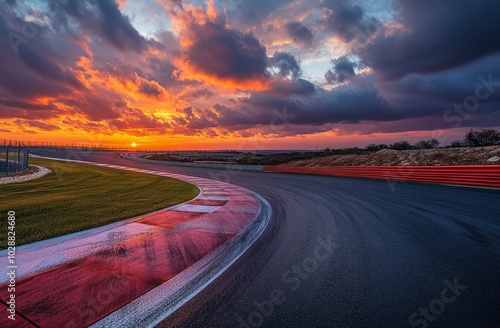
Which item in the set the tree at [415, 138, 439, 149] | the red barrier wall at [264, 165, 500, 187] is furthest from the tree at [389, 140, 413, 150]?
the red barrier wall at [264, 165, 500, 187]

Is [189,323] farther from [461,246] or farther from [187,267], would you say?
[461,246]

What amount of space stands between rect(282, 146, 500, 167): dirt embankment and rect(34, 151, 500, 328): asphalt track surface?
12307 millimetres

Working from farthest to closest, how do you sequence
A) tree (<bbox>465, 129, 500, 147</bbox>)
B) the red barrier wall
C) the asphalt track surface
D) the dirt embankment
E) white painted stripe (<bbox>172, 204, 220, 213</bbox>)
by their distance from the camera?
tree (<bbox>465, 129, 500, 147</bbox>) < the dirt embankment < the red barrier wall < white painted stripe (<bbox>172, 204, 220, 213</bbox>) < the asphalt track surface

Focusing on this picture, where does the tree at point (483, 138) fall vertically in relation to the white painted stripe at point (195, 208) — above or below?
above

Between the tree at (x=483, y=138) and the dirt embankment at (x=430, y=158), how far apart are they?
12.8m

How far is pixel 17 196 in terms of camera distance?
7754mm

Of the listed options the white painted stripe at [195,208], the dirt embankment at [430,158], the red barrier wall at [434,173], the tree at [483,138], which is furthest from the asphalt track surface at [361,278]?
the tree at [483,138]

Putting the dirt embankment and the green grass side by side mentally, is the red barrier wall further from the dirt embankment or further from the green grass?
the green grass

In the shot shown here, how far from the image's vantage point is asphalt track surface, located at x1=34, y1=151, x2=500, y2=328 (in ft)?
7.40

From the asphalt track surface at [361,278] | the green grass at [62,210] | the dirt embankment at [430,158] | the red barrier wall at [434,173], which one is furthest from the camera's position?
the dirt embankment at [430,158]

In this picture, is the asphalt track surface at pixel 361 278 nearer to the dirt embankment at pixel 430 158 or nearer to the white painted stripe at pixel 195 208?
the white painted stripe at pixel 195 208

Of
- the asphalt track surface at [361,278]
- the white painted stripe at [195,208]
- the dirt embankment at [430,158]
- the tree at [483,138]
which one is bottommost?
the white painted stripe at [195,208]

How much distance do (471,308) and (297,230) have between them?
2.84 metres

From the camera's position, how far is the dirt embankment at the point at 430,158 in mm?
14628
